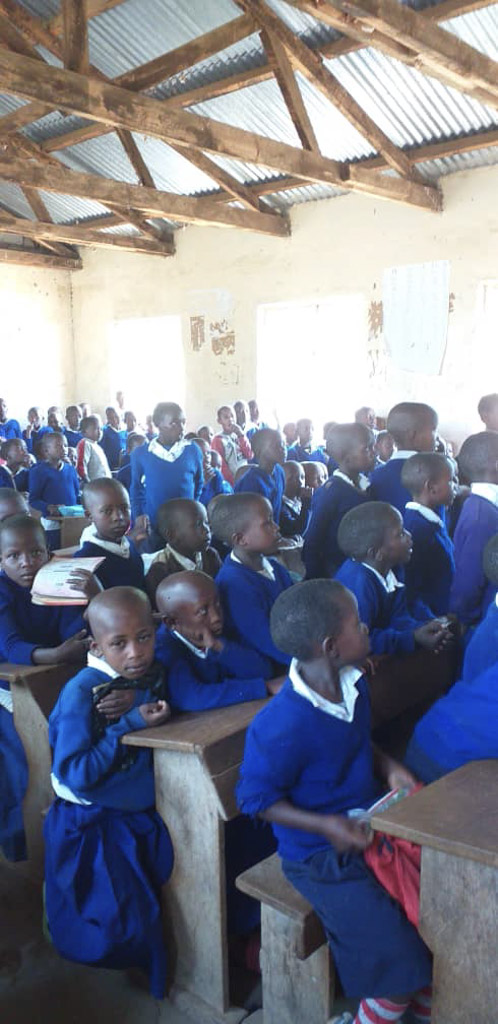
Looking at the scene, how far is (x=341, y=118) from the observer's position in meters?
6.87

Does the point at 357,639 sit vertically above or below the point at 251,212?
below

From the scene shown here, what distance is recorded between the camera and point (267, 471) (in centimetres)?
423

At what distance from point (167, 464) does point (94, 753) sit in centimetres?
254

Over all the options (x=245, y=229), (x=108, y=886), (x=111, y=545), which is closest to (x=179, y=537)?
(x=111, y=545)

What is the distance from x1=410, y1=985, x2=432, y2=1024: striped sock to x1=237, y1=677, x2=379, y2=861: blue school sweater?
44cm

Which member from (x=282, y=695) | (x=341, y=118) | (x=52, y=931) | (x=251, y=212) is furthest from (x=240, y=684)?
(x=251, y=212)

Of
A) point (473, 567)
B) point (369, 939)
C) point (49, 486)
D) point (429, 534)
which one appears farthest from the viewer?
point (49, 486)

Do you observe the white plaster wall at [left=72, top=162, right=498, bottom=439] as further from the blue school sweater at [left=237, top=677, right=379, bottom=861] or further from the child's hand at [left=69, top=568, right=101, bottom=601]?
the blue school sweater at [left=237, top=677, right=379, bottom=861]

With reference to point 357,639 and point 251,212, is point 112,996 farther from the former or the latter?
point 251,212

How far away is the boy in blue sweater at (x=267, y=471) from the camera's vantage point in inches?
161

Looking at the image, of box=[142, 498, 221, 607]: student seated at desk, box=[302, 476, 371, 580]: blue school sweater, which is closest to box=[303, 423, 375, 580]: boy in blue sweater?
box=[302, 476, 371, 580]: blue school sweater

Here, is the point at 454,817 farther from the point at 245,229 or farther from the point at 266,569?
the point at 245,229

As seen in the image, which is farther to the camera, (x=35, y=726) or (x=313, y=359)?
(x=313, y=359)

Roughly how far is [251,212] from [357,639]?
25.0ft
